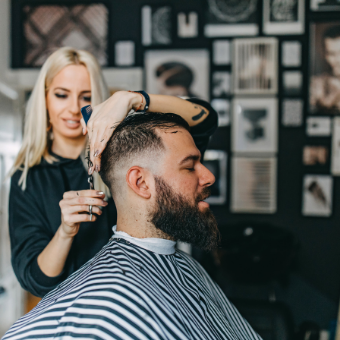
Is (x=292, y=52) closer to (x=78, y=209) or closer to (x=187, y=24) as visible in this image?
(x=187, y=24)

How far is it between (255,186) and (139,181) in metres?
1.93

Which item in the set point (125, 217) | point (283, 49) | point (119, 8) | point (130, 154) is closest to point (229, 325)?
point (125, 217)

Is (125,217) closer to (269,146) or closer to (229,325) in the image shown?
(229,325)

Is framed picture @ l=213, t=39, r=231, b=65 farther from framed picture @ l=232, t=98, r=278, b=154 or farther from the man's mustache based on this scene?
the man's mustache

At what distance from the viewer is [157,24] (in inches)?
110

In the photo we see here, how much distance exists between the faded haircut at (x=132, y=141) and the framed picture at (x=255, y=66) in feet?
6.09

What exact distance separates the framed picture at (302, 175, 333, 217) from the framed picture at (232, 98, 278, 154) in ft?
1.41

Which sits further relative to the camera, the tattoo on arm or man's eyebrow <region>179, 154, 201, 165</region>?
the tattoo on arm

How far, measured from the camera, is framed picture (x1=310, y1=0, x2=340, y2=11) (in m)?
2.69

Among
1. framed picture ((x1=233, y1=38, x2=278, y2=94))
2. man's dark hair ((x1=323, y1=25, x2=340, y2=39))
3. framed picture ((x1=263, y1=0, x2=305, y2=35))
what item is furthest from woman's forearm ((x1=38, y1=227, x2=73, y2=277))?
man's dark hair ((x1=323, y1=25, x2=340, y2=39))

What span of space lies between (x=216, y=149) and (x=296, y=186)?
0.78 meters

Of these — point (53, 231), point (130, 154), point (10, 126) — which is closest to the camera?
point (130, 154)

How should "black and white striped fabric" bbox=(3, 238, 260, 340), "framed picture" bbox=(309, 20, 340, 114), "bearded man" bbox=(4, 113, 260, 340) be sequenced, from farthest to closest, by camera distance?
"framed picture" bbox=(309, 20, 340, 114) < "bearded man" bbox=(4, 113, 260, 340) < "black and white striped fabric" bbox=(3, 238, 260, 340)

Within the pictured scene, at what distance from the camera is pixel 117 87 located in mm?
2793
